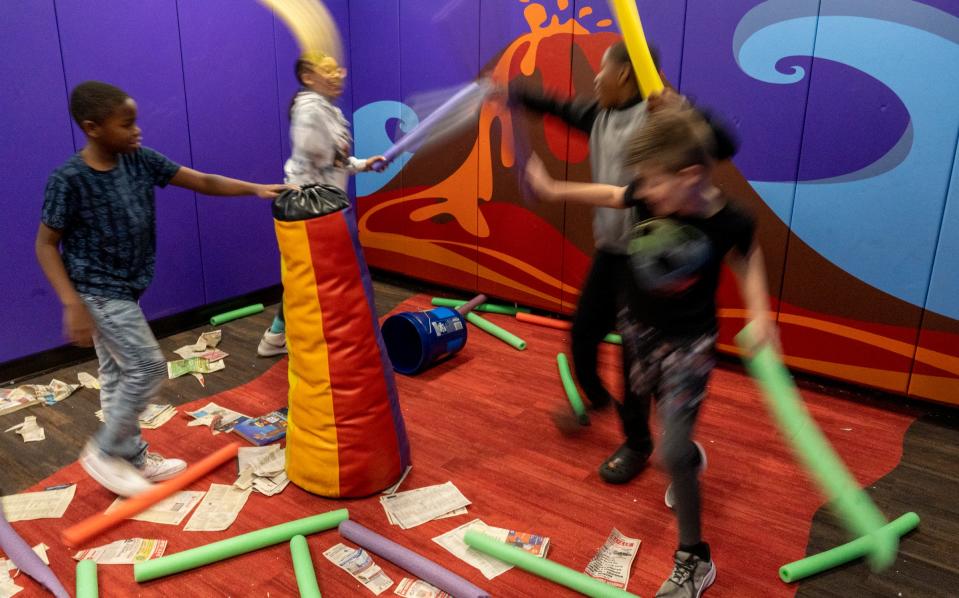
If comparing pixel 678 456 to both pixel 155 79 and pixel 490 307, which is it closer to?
pixel 490 307

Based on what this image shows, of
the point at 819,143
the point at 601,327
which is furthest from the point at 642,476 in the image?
the point at 819,143

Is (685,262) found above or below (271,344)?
above

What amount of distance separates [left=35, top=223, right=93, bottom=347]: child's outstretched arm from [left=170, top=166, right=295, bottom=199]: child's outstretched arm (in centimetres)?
51

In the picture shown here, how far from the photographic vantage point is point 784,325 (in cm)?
370

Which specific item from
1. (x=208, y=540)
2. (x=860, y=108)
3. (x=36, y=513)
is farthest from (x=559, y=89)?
(x=36, y=513)

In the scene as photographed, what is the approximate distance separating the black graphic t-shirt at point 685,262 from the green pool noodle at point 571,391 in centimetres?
144

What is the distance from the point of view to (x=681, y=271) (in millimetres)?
1764

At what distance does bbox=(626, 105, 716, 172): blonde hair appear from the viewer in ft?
5.57

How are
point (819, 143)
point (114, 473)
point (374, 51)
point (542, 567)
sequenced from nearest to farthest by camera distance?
point (542, 567) < point (114, 473) < point (819, 143) < point (374, 51)

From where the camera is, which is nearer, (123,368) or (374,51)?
(123,368)

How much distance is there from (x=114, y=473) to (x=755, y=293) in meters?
2.34

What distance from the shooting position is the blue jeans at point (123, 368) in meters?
2.44

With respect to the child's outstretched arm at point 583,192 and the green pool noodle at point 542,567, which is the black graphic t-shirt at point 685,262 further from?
the green pool noodle at point 542,567

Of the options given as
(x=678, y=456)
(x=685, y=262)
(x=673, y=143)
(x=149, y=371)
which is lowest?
(x=149, y=371)
